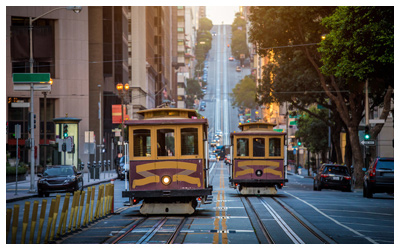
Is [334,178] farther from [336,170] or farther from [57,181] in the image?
[57,181]

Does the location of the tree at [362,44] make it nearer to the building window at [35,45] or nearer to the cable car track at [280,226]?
the cable car track at [280,226]

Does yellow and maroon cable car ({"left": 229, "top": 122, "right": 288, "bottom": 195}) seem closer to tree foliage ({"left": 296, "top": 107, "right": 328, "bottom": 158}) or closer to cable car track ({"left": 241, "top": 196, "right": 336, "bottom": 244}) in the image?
cable car track ({"left": 241, "top": 196, "right": 336, "bottom": 244})

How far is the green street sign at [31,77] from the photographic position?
118ft

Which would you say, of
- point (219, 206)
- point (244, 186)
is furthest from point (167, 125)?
point (244, 186)

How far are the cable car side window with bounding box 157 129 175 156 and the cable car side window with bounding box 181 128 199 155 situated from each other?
0.33 m

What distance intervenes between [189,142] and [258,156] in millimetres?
11509

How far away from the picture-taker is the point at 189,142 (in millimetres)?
22594

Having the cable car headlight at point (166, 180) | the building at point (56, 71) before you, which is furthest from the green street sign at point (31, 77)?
the building at point (56, 71)

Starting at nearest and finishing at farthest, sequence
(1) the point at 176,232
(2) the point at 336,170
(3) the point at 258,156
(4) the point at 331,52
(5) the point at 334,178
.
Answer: (1) the point at 176,232, (4) the point at 331,52, (3) the point at 258,156, (5) the point at 334,178, (2) the point at 336,170

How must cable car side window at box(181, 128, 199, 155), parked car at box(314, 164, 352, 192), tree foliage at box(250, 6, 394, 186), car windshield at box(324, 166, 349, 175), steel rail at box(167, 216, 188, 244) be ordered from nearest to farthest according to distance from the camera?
steel rail at box(167, 216, 188, 244), cable car side window at box(181, 128, 199, 155), tree foliage at box(250, 6, 394, 186), parked car at box(314, 164, 352, 192), car windshield at box(324, 166, 349, 175)

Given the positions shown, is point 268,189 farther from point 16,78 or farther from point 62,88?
point 62,88

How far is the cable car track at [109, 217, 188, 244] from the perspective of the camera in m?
16.0

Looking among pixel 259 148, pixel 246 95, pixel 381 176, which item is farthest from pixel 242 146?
pixel 246 95

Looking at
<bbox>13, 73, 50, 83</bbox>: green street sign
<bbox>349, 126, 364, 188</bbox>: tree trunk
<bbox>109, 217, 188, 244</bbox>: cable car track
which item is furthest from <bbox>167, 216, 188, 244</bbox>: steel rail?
<bbox>349, 126, 364, 188</bbox>: tree trunk
